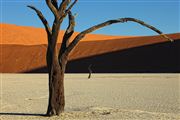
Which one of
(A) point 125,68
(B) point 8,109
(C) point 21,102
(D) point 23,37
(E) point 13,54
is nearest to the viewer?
(B) point 8,109

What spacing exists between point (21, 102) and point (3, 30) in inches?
5202

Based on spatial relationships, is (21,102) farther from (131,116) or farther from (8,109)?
(131,116)

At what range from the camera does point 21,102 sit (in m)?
20.3

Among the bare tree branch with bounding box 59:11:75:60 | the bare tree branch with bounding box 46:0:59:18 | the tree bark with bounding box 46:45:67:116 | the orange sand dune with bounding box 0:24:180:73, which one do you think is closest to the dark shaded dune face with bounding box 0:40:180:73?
the orange sand dune with bounding box 0:24:180:73

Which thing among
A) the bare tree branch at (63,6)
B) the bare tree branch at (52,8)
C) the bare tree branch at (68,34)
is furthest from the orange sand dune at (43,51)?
the bare tree branch at (52,8)

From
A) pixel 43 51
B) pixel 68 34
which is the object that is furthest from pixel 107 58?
pixel 68 34

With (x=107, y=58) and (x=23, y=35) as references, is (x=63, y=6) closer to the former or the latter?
(x=107, y=58)

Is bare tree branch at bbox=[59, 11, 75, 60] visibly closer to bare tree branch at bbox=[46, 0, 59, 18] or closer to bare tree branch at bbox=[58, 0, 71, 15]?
bare tree branch at bbox=[58, 0, 71, 15]

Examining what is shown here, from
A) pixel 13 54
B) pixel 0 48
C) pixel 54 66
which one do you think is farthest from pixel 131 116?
pixel 0 48

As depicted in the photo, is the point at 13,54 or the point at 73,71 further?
the point at 13,54

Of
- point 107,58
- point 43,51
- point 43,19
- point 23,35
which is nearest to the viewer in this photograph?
point 43,19

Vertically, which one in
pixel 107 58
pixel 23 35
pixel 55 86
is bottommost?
pixel 107 58

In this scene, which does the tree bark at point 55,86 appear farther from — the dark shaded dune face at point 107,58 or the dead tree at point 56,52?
the dark shaded dune face at point 107,58

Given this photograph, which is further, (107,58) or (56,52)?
(107,58)
